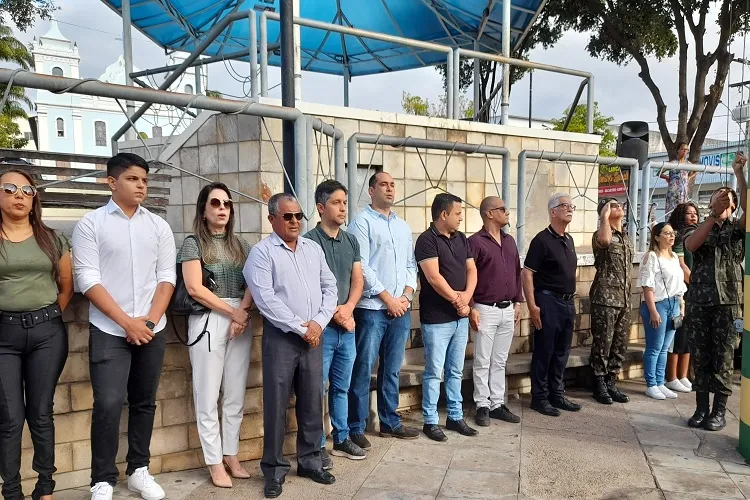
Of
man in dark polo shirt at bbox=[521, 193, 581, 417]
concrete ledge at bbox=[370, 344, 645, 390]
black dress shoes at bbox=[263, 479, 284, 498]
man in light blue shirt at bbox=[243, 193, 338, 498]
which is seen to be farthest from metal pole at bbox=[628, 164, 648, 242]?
black dress shoes at bbox=[263, 479, 284, 498]

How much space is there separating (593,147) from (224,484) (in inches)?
281

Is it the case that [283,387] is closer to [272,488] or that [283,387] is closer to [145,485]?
[272,488]

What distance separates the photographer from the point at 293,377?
11.9 ft

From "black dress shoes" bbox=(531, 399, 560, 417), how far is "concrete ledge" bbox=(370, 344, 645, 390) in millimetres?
360

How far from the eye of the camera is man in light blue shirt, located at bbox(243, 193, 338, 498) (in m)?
3.48

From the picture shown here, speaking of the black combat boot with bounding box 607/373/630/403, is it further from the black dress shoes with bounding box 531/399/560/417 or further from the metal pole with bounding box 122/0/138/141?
the metal pole with bounding box 122/0/138/141

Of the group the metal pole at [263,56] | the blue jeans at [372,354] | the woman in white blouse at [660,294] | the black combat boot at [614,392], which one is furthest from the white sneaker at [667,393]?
the metal pole at [263,56]

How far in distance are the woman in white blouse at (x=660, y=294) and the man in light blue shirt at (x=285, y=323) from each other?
3.35 meters

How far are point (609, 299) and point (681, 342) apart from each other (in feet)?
3.53

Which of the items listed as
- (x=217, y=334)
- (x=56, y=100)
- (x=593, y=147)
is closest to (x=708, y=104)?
(x=593, y=147)

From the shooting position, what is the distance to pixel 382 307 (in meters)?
4.20

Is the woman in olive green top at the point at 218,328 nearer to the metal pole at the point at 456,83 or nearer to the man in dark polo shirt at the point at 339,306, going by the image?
Answer: the man in dark polo shirt at the point at 339,306

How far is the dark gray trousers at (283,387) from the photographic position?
11.5ft

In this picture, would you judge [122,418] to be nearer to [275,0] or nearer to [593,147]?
[593,147]
